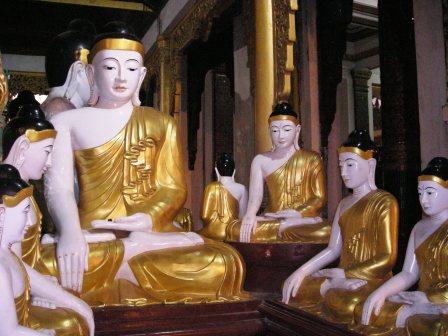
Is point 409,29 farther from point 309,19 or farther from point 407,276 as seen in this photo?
point 407,276

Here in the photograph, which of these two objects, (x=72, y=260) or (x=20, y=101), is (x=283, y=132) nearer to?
(x=20, y=101)

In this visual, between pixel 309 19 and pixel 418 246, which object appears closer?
pixel 418 246

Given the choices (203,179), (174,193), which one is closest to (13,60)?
(203,179)

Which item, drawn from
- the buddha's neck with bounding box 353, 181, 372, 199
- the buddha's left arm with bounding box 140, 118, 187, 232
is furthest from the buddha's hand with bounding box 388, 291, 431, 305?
the buddha's left arm with bounding box 140, 118, 187, 232

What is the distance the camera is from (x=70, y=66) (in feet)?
8.19

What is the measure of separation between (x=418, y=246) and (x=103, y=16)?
6.66 m

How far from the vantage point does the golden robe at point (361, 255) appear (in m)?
1.61

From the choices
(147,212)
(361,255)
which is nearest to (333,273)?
(361,255)

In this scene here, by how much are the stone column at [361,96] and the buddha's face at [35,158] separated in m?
6.40

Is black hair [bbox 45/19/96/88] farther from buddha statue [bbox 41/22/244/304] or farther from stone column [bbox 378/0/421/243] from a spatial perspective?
stone column [bbox 378/0/421/243]

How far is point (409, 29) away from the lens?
3.62m

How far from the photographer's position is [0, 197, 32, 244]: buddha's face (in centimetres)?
113

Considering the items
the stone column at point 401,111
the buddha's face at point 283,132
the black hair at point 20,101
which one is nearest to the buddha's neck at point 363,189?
the buddha's face at point 283,132

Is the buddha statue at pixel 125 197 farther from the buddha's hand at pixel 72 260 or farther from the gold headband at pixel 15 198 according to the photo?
the gold headband at pixel 15 198
